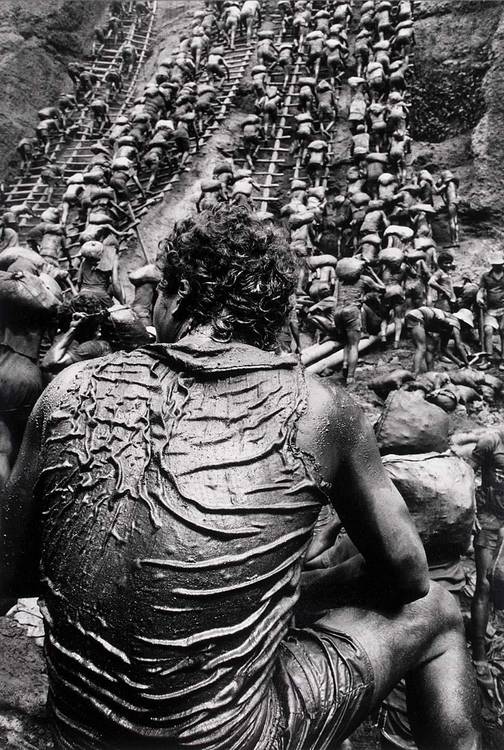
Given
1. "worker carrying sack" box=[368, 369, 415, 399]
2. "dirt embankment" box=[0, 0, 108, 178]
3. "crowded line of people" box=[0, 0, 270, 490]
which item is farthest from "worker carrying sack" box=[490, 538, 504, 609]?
"dirt embankment" box=[0, 0, 108, 178]

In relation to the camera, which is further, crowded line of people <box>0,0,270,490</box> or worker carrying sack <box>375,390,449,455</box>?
crowded line of people <box>0,0,270,490</box>

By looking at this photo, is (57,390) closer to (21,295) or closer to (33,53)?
(21,295)

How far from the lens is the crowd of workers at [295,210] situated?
4840mm

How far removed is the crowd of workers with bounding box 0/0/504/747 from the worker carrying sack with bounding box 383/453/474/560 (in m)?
0.66

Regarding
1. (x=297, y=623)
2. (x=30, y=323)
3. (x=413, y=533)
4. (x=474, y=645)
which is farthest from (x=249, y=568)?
(x=30, y=323)

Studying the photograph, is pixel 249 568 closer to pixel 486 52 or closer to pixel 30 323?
pixel 30 323

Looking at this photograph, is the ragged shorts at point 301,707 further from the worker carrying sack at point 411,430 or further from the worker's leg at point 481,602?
the worker's leg at point 481,602

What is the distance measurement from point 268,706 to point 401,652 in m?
0.40

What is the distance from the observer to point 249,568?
1248mm

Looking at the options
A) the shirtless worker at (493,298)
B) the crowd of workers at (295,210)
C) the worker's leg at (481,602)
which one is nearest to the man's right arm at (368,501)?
the crowd of workers at (295,210)

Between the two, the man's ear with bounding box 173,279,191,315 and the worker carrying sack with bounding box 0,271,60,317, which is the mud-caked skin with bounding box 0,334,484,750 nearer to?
the man's ear with bounding box 173,279,191,315

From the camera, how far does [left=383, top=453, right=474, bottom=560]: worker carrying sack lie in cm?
230

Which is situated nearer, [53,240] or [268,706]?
[268,706]

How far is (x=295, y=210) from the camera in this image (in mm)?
10336
